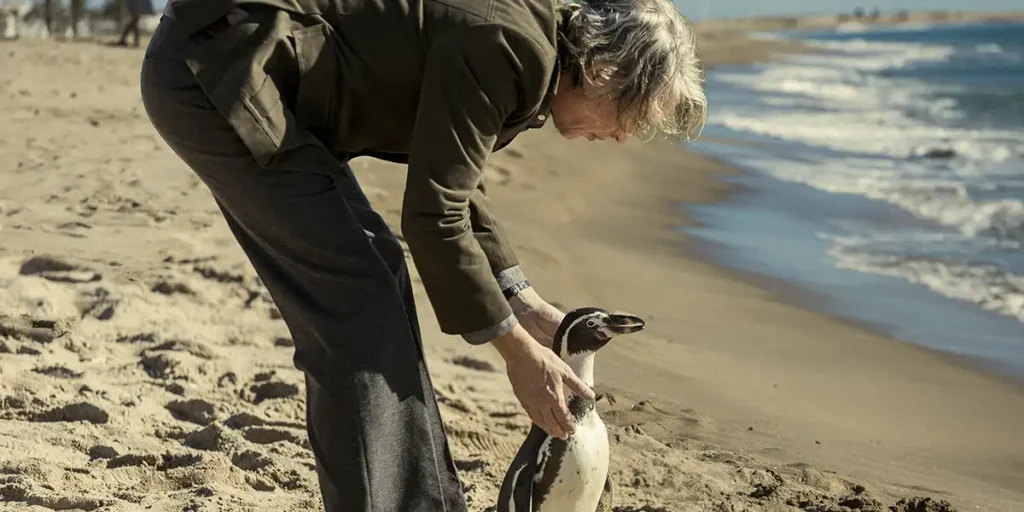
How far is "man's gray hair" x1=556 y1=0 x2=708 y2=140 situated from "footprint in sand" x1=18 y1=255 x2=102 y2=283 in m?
3.41

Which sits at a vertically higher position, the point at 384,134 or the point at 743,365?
the point at 384,134

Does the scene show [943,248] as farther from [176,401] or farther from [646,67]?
[646,67]

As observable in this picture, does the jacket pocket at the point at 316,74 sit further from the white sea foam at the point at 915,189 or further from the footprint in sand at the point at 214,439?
the white sea foam at the point at 915,189

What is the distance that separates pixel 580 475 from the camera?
122 inches

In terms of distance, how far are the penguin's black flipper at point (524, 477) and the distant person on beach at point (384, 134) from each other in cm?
58

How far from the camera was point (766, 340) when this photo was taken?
6051 millimetres

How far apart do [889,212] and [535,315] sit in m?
7.46

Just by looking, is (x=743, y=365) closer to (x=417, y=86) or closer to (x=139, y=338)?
(x=139, y=338)

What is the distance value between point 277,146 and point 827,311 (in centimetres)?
489

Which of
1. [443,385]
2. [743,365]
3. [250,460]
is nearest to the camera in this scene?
[250,460]

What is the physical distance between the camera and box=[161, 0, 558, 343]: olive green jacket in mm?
2244

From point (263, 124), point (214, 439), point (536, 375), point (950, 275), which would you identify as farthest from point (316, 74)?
point (950, 275)

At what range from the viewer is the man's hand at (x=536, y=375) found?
8.10 feet

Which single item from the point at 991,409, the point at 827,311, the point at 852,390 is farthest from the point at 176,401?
the point at 827,311
